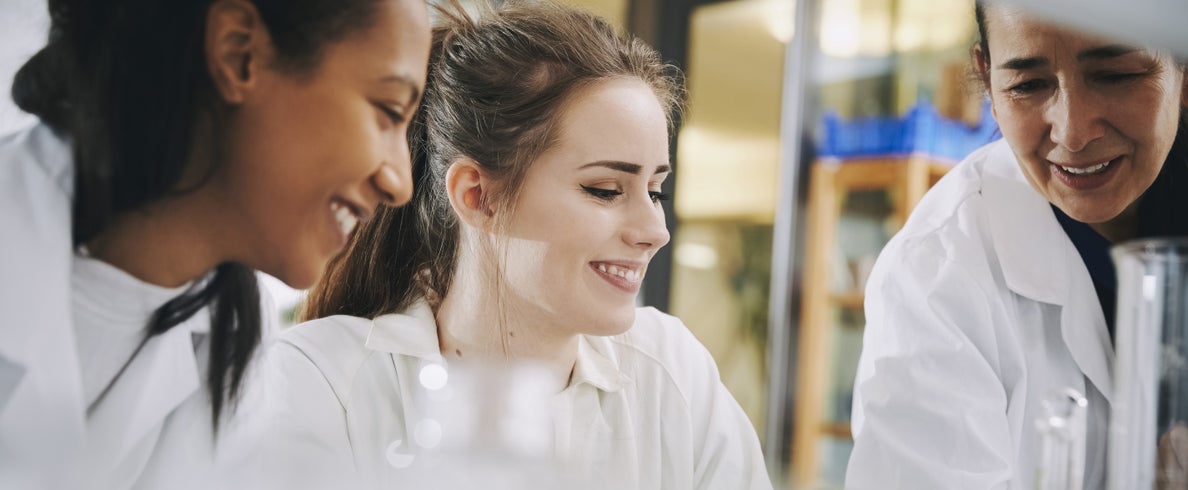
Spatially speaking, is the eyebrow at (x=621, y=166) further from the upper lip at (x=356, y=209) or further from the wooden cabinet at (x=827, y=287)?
the wooden cabinet at (x=827, y=287)

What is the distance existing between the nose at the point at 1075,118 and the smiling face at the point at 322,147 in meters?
0.58

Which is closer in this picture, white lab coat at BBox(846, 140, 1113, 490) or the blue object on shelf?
white lab coat at BBox(846, 140, 1113, 490)

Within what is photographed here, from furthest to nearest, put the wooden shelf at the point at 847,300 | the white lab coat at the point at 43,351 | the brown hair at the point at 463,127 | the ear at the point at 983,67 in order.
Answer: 1. the wooden shelf at the point at 847,300
2. the ear at the point at 983,67
3. the brown hair at the point at 463,127
4. the white lab coat at the point at 43,351

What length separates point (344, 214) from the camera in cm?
59

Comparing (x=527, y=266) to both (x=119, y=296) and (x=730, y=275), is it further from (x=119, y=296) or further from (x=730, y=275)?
(x=730, y=275)

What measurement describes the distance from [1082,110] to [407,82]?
0.60 meters

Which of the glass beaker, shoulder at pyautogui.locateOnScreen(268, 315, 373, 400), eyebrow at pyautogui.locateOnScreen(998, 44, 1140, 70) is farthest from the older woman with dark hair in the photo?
shoulder at pyautogui.locateOnScreen(268, 315, 373, 400)

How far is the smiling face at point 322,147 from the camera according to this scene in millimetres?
538

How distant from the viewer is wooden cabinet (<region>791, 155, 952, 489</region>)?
118 cm

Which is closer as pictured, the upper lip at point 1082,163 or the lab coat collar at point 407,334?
the lab coat collar at point 407,334

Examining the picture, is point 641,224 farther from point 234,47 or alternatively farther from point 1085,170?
point 1085,170

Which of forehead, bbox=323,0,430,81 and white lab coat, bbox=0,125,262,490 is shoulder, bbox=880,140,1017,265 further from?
white lab coat, bbox=0,125,262,490

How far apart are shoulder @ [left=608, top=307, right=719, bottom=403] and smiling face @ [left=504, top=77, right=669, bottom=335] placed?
0.26 feet

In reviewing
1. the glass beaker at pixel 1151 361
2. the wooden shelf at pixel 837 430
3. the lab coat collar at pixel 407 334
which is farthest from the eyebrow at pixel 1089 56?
the lab coat collar at pixel 407 334
